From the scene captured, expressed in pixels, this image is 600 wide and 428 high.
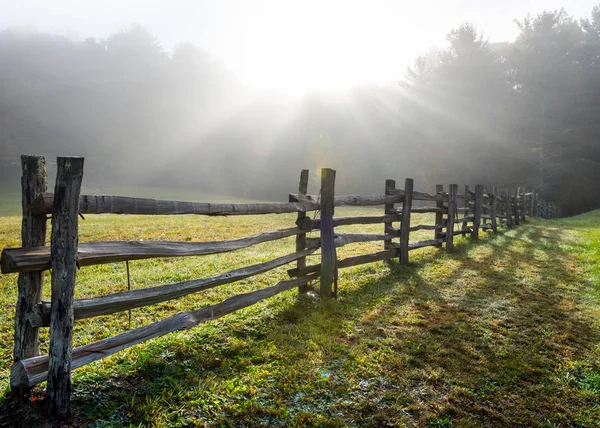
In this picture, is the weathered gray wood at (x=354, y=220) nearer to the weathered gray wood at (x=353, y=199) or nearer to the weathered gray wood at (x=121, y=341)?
the weathered gray wood at (x=353, y=199)

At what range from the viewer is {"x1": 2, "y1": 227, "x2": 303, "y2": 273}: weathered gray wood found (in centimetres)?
236

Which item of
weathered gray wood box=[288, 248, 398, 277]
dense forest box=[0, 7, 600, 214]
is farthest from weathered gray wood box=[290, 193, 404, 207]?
dense forest box=[0, 7, 600, 214]

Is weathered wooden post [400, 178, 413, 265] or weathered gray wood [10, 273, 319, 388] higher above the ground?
weathered wooden post [400, 178, 413, 265]

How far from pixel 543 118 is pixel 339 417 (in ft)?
157

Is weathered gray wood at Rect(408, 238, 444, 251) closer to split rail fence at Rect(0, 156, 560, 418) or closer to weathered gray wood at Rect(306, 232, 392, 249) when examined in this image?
weathered gray wood at Rect(306, 232, 392, 249)

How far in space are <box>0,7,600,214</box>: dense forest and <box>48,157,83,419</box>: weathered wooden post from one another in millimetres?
43291

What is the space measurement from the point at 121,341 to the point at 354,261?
173 inches

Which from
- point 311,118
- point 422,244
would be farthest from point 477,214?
point 311,118

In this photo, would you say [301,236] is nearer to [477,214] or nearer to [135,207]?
[135,207]

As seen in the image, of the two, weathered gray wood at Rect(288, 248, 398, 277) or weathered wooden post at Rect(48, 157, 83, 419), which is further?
weathered gray wood at Rect(288, 248, 398, 277)

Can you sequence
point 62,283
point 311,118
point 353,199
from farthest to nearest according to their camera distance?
1. point 311,118
2. point 353,199
3. point 62,283

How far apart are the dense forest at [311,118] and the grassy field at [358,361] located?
38.9m

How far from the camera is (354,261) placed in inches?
253

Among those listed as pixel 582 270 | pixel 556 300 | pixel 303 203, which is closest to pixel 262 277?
pixel 303 203
